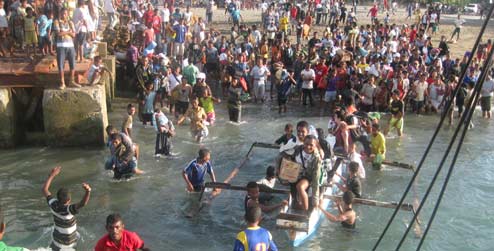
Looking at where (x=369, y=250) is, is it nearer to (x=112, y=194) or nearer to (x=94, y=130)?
(x=112, y=194)

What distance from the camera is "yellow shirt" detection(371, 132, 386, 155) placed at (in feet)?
43.1

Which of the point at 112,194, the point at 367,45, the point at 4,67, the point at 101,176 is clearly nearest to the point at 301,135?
the point at 112,194

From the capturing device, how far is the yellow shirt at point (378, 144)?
13.1 m

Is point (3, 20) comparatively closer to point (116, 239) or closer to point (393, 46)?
point (116, 239)

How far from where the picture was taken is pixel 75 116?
14.8m

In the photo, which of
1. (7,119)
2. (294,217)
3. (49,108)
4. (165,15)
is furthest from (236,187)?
(165,15)

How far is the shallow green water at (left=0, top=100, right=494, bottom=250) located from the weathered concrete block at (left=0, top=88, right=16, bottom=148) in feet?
1.46

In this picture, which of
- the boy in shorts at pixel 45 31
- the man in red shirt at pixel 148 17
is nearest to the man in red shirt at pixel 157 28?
the man in red shirt at pixel 148 17

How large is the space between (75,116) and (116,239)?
28.5 feet

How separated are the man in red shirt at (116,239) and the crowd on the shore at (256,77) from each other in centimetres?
14

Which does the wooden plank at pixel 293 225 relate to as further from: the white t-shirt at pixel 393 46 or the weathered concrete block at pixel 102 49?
the white t-shirt at pixel 393 46

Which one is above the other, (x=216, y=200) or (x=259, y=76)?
(x=259, y=76)

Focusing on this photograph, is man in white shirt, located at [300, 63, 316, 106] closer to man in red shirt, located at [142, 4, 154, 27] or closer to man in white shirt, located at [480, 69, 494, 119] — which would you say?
man in white shirt, located at [480, 69, 494, 119]

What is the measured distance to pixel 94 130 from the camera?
15.1 meters
